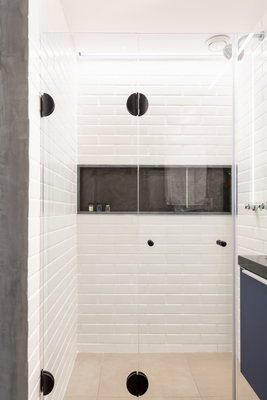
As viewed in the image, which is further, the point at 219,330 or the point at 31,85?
the point at 219,330

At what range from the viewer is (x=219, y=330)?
5.49ft

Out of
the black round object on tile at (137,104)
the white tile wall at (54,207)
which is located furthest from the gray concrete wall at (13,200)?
the black round object on tile at (137,104)

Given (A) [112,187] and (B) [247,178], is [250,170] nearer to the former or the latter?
(B) [247,178]

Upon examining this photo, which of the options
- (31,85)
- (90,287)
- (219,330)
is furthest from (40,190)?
(219,330)

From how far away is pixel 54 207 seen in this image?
5.37 feet

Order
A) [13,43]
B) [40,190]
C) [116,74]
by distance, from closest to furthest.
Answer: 1. [13,43]
2. [40,190]
3. [116,74]

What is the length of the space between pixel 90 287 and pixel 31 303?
393mm

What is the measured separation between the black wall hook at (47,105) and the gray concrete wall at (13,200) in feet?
0.89

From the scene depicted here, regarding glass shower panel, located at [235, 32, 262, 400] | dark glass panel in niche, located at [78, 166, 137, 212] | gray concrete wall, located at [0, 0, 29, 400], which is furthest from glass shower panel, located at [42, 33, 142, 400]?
glass shower panel, located at [235, 32, 262, 400]

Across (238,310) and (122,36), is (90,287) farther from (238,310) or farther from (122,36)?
(122,36)

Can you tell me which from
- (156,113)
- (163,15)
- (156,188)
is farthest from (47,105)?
(163,15)

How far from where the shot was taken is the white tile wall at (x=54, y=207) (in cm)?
146

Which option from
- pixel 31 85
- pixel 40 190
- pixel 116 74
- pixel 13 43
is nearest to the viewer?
pixel 13 43

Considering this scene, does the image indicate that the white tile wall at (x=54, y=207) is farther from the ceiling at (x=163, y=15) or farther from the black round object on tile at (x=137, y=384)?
the black round object on tile at (x=137, y=384)
